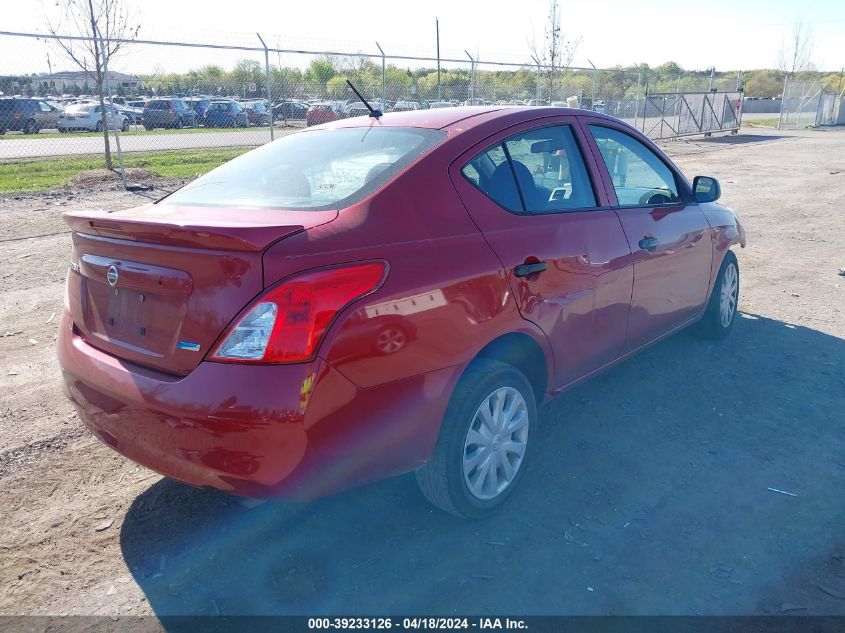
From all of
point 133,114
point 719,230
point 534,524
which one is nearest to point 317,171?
point 534,524

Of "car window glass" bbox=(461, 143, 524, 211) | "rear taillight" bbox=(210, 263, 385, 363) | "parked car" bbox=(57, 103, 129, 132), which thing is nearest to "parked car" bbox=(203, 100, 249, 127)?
"parked car" bbox=(57, 103, 129, 132)

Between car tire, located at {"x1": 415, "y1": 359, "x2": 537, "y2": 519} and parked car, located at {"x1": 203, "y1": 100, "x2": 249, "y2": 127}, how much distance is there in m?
15.6

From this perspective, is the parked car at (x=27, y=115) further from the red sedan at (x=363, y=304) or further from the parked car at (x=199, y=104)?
the red sedan at (x=363, y=304)

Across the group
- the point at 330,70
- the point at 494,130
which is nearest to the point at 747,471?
the point at 494,130

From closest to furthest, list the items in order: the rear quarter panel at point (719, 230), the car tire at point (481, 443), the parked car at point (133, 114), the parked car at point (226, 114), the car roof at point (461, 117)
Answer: the car tire at point (481, 443)
the car roof at point (461, 117)
the rear quarter panel at point (719, 230)
the parked car at point (226, 114)
the parked car at point (133, 114)

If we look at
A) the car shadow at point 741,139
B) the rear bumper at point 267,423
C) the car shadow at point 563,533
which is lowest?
the car shadow at point 563,533

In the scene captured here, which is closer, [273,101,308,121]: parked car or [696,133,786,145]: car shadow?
[273,101,308,121]: parked car

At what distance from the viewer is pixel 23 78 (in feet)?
50.9

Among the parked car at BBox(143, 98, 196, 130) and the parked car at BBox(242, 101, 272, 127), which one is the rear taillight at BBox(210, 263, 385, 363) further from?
the parked car at BBox(143, 98, 196, 130)

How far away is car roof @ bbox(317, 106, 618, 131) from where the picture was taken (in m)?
3.37

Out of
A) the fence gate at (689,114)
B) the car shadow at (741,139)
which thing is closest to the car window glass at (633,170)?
the fence gate at (689,114)

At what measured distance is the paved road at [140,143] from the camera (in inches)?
670

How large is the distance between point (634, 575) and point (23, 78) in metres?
17.3

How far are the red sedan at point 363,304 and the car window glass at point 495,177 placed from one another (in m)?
0.01
